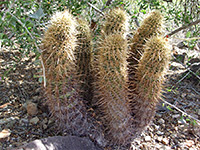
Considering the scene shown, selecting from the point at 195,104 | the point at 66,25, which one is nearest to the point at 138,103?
the point at 66,25

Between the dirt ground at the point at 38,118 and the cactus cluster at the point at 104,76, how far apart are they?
0.19 metres

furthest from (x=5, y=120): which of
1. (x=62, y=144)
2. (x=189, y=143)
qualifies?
(x=189, y=143)

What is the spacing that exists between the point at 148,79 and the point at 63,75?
27.2 inches

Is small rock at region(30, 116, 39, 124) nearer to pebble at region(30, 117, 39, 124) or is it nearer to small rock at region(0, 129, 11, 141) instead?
pebble at region(30, 117, 39, 124)

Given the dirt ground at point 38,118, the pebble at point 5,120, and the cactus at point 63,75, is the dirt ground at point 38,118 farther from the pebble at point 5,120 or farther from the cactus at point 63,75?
the cactus at point 63,75

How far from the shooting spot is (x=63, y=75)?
1.67m

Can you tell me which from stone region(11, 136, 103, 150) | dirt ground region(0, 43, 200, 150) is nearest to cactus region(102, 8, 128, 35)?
dirt ground region(0, 43, 200, 150)

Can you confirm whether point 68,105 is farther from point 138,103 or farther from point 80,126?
point 138,103

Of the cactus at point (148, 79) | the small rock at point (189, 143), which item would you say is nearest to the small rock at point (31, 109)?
the cactus at point (148, 79)

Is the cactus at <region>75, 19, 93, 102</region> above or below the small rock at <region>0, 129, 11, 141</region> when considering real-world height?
above

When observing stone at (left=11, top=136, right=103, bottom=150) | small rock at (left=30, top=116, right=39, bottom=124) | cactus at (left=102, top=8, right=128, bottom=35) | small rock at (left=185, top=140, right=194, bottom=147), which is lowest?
small rock at (left=185, top=140, right=194, bottom=147)

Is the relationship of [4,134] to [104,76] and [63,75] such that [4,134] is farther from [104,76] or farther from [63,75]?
[104,76]

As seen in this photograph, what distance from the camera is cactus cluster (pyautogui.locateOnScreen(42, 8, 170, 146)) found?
1.61 meters

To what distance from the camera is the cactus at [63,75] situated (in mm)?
1559
